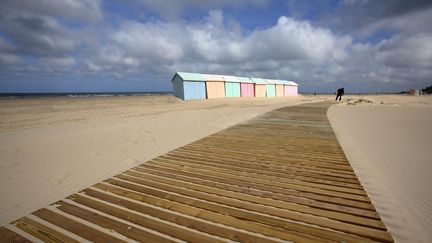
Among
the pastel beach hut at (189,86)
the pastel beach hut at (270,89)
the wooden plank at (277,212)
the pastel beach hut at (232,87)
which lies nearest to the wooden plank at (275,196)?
the wooden plank at (277,212)

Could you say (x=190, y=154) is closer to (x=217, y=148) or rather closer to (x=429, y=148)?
(x=217, y=148)

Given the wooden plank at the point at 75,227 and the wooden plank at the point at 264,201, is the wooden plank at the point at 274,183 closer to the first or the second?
the wooden plank at the point at 264,201

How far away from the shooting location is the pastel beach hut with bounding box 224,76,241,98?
32969 mm

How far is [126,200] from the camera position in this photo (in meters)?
3.03

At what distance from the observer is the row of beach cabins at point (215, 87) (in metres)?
27.8

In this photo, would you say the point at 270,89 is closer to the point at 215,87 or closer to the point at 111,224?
the point at 215,87

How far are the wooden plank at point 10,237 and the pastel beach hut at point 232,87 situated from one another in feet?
102

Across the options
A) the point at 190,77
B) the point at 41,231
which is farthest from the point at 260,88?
the point at 41,231

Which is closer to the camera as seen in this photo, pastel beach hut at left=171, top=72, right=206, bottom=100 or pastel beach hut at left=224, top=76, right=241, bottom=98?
pastel beach hut at left=171, top=72, right=206, bottom=100

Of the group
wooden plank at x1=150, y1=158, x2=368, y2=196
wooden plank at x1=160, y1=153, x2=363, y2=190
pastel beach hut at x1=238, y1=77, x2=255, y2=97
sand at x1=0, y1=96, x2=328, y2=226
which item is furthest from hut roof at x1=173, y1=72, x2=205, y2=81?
wooden plank at x1=150, y1=158, x2=368, y2=196

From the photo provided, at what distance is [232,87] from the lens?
111ft

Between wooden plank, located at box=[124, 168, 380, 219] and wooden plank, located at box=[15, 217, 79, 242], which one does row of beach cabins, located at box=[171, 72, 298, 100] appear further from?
wooden plank, located at box=[15, 217, 79, 242]

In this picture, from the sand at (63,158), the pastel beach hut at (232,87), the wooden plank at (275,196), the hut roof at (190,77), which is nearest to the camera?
the wooden plank at (275,196)

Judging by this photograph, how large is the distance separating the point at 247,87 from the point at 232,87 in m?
3.99
